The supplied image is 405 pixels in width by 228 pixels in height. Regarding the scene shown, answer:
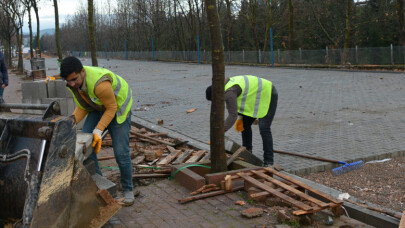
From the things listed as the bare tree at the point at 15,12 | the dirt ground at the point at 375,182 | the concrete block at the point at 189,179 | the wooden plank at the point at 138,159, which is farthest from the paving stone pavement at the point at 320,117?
the bare tree at the point at 15,12

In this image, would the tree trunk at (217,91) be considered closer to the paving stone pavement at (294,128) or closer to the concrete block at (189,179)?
the concrete block at (189,179)

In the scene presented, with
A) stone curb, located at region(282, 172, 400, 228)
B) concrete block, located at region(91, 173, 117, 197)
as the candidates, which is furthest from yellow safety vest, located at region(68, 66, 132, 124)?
stone curb, located at region(282, 172, 400, 228)

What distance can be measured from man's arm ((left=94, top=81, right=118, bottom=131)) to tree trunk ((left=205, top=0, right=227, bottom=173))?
1.25 metres

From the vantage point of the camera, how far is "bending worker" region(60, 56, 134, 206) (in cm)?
402

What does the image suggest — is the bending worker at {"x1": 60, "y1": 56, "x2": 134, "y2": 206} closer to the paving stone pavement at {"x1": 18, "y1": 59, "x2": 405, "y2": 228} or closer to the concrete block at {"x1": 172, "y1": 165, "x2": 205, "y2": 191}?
the paving stone pavement at {"x1": 18, "y1": 59, "x2": 405, "y2": 228}

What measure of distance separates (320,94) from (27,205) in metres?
11.8

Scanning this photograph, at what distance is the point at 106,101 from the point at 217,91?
1.34 meters

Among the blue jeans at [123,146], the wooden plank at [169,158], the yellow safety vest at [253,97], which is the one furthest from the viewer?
the wooden plank at [169,158]

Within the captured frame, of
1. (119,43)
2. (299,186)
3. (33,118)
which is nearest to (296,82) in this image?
(299,186)

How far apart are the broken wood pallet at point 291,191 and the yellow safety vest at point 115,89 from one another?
1489 mm

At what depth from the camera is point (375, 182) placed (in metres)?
5.22

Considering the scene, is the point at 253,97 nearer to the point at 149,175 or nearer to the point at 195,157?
the point at 195,157

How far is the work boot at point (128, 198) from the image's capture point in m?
4.54

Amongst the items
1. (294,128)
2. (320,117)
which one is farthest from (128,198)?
(320,117)
